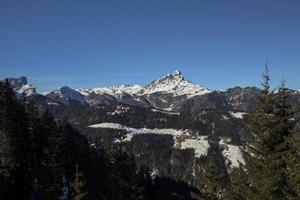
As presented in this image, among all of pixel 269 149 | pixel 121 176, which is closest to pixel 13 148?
pixel 121 176

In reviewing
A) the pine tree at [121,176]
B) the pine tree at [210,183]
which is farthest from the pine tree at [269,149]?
the pine tree at [121,176]

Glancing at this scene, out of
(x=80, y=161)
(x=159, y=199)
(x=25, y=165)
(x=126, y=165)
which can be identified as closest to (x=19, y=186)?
(x=25, y=165)

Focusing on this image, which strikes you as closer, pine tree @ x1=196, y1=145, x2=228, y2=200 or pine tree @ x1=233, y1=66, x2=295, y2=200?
pine tree @ x1=233, y1=66, x2=295, y2=200

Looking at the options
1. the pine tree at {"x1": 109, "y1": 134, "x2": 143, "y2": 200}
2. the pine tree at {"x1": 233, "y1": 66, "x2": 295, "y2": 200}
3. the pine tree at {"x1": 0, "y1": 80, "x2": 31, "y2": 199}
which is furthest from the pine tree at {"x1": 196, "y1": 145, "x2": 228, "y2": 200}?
the pine tree at {"x1": 0, "y1": 80, "x2": 31, "y2": 199}

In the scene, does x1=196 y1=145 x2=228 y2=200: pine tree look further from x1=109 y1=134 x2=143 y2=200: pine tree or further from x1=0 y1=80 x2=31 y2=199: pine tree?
x1=0 y1=80 x2=31 y2=199: pine tree

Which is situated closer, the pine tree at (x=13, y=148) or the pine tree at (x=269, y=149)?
the pine tree at (x=269, y=149)

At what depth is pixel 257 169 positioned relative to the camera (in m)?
29.6

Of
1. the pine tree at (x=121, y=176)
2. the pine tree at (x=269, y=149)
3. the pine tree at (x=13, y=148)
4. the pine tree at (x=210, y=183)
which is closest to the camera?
the pine tree at (x=269, y=149)

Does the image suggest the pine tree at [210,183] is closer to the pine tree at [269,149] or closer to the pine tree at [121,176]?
the pine tree at [269,149]

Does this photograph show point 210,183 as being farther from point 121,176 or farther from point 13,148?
point 13,148

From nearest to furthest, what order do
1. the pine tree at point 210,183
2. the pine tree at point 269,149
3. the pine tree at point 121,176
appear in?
1. the pine tree at point 269,149
2. the pine tree at point 210,183
3. the pine tree at point 121,176

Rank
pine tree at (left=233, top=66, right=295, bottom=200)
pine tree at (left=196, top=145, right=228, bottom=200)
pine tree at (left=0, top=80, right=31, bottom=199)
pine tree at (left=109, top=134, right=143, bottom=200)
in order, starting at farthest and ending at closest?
1. pine tree at (left=0, top=80, right=31, bottom=199)
2. pine tree at (left=109, top=134, right=143, bottom=200)
3. pine tree at (left=196, top=145, right=228, bottom=200)
4. pine tree at (left=233, top=66, right=295, bottom=200)

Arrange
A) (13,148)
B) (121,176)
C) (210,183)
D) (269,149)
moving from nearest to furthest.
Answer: (269,149) → (210,183) → (121,176) → (13,148)

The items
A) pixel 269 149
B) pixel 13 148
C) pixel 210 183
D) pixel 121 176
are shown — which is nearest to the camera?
pixel 269 149
